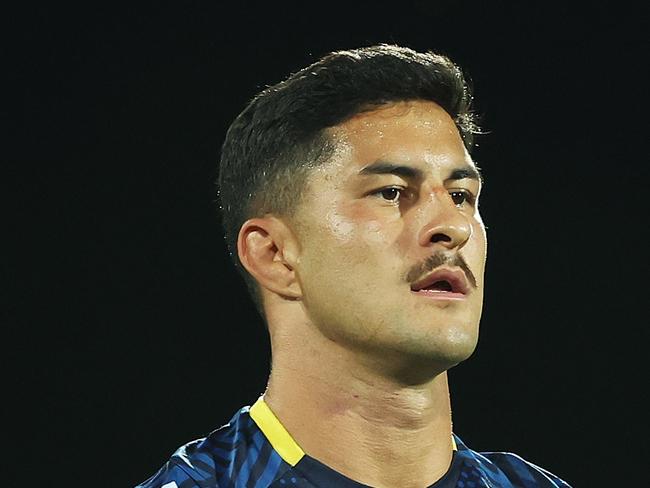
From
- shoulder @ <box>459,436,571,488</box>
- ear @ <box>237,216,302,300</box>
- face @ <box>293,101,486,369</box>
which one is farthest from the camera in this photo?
shoulder @ <box>459,436,571,488</box>

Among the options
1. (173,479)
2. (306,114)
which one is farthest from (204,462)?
(306,114)

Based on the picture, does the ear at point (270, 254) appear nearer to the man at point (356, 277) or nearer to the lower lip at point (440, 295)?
the man at point (356, 277)

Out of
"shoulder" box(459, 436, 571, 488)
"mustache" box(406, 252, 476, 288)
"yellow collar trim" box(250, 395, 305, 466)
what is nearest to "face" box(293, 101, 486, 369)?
"mustache" box(406, 252, 476, 288)

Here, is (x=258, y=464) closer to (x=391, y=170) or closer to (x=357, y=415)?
(x=357, y=415)

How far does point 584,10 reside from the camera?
142 inches

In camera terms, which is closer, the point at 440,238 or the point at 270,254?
the point at 440,238

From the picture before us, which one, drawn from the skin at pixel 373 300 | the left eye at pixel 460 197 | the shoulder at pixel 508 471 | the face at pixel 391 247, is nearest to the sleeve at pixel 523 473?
the shoulder at pixel 508 471

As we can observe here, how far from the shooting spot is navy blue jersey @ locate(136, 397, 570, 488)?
6.82 ft

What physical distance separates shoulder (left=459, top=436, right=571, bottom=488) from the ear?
447 mm

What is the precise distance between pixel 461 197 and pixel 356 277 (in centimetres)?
27

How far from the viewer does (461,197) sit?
218cm

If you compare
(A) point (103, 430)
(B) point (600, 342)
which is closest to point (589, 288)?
(B) point (600, 342)

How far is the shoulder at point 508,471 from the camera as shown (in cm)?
227

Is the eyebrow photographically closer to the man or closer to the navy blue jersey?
the man
